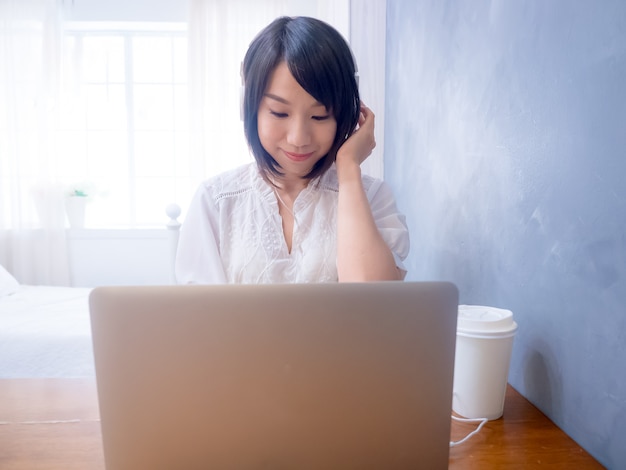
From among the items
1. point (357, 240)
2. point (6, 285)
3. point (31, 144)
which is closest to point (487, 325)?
point (357, 240)

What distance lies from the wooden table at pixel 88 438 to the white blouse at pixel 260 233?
1.14ft

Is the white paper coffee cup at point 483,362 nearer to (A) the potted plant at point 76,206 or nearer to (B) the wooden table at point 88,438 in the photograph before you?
(B) the wooden table at point 88,438

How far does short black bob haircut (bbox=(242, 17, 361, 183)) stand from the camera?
0.94 m

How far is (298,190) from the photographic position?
1.19 metres

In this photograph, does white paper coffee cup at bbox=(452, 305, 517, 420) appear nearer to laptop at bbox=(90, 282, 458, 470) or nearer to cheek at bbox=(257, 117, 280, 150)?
laptop at bbox=(90, 282, 458, 470)

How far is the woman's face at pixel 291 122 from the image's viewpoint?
3.13 feet

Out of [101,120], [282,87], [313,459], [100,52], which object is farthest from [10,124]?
[313,459]

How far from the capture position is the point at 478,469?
2.15 feet

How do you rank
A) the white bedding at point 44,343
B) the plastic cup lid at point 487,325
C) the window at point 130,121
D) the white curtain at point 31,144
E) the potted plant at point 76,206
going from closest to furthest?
the plastic cup lid at point 487,325
the white bedding at point 44,343
the white curtain at point 31,144
the potted plant at point 76,206
the window at point 130,121

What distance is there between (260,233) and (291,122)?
28 centimetres

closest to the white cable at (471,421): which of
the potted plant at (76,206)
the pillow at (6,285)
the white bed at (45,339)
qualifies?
the white bed at (45,339)

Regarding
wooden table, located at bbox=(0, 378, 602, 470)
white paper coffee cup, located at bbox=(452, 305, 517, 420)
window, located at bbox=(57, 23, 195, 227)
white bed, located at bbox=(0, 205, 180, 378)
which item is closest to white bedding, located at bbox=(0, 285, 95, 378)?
white bed, located at bbox=(0, 205, 180, 378)

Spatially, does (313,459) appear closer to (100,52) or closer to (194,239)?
(194,239)

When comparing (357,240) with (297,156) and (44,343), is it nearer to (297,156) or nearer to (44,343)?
(297,156)
